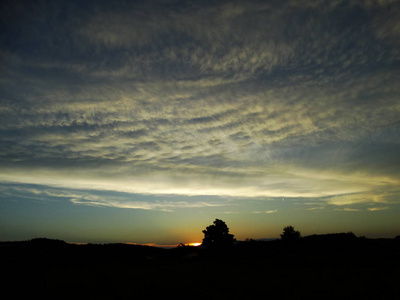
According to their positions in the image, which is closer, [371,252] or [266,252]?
[371,252]

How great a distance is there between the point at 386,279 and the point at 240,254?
2150 centimetres

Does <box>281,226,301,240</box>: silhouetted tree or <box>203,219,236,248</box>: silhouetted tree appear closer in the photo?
<box>203,219,236,248</box>: silhouetted tree

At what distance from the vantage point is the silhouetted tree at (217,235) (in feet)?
183

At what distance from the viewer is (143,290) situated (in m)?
14.1

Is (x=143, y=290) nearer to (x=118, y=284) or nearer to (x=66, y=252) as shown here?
(x=118, y=284)

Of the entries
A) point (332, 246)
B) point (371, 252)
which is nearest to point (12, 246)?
point (371, 252)

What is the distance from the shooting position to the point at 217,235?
186 feet

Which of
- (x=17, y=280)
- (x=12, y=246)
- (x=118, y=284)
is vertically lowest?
(x=118, y=284)

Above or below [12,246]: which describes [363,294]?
below

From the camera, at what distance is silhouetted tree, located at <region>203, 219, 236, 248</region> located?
55922 mm

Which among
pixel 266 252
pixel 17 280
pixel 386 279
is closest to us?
pixel 17 280

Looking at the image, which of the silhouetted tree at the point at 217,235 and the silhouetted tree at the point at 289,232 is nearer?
the silhouetted tree at the point at 217,235

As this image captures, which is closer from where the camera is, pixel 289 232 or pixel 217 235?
pixel 217 235

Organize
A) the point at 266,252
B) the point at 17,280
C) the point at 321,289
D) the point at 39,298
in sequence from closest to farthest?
the point at 17,280, the point at 39,298, the point at 321,289, the point at 266,252
